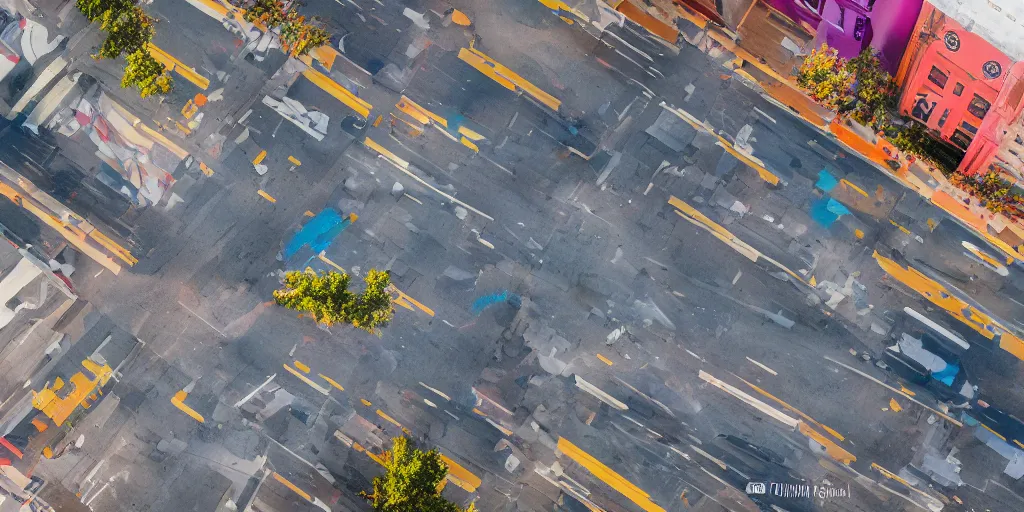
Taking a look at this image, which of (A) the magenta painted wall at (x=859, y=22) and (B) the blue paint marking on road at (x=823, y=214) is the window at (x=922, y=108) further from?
(B) the blue paint marking on road at (x=823, y=214)

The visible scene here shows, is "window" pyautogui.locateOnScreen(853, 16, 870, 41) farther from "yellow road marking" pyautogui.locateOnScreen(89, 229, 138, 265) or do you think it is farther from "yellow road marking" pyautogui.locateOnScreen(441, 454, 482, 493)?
"yellow road marking" pyautogui.locateOnScreen(89, 229, 138, 265)

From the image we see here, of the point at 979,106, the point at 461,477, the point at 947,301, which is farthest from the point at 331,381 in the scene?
the point at 979,106

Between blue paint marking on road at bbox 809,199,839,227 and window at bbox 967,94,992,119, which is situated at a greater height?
window at bbox 967,94,992,119

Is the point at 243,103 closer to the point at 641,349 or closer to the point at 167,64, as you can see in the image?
the point at 167,64

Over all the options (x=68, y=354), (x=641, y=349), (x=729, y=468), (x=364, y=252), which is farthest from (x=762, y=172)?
(x=68, y=354)

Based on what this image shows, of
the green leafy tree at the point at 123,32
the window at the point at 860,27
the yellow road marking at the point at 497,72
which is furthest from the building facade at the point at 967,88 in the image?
the green leafy tree at the point at 123,32

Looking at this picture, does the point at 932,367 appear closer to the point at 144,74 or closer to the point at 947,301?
the point at 947,301

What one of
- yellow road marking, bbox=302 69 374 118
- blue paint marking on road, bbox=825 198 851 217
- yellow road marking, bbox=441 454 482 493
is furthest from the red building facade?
yellow road marking, bbox=441 454 482 493

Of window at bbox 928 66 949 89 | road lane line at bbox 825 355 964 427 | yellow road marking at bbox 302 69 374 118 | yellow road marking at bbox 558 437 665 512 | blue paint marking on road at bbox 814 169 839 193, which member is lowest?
yellow road marking at bbox 558 437 665 512
